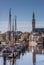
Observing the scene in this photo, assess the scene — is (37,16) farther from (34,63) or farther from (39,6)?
(34,63)

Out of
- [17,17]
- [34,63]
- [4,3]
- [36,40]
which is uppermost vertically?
[4,3]

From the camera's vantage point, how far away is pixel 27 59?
3176 mm

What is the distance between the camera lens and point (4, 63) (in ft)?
10.4

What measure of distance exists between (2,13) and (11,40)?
53 centimetres

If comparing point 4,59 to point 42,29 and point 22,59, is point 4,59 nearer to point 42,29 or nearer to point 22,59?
point 22,59

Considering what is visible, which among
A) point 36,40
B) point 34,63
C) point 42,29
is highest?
point 42,29

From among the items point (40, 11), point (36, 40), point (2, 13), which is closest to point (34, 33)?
point (36, 40)

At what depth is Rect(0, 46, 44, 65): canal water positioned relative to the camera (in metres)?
3.17

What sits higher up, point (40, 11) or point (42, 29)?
point (40, 11)

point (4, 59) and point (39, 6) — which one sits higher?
point (39, 6)

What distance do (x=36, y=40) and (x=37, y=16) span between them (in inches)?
17.2

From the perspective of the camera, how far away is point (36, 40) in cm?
323

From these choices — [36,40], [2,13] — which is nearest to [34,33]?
[36,40]

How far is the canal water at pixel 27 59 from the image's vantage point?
3172 mm
